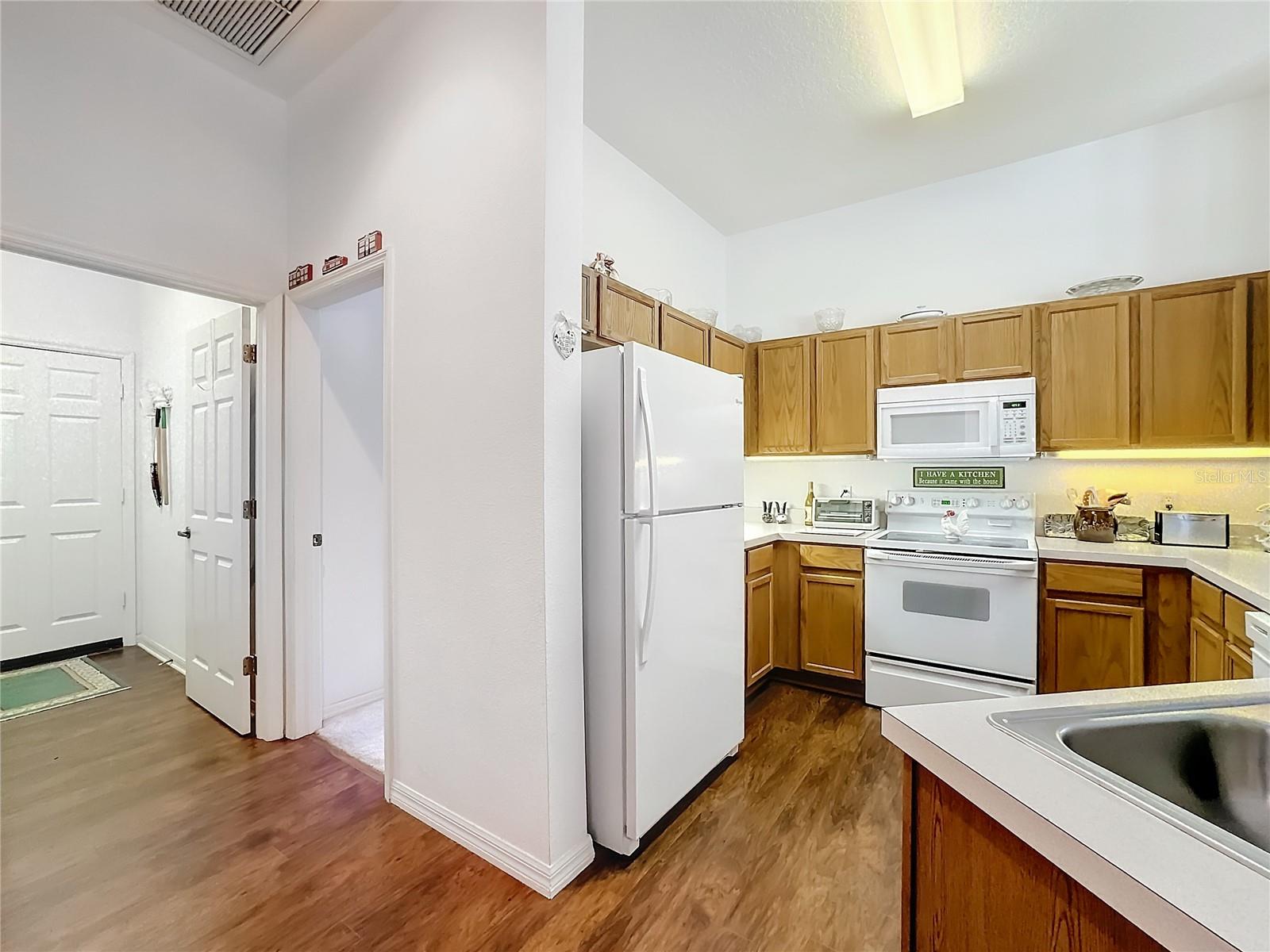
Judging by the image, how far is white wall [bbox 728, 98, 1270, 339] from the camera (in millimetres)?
2750

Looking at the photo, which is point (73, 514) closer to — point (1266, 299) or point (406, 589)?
point (406, 589)

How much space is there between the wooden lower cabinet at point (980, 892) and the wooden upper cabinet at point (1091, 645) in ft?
7.74

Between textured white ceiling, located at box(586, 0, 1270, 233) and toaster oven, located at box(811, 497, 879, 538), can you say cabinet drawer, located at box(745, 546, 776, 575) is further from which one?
textured white ceiling, located at box(586, 0, 1270, 233)

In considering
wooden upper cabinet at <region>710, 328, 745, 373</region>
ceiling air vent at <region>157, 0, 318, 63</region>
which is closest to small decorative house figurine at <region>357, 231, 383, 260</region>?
ceiling air vent at <region>157, 0, 318, 63</region>

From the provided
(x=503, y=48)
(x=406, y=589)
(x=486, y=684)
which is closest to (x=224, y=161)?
(x=503, y=48)

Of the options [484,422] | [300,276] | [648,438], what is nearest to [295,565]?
[300,276]

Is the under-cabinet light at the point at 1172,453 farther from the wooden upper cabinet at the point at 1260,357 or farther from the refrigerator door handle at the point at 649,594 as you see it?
the refrigerator door handle at the point at 649,594

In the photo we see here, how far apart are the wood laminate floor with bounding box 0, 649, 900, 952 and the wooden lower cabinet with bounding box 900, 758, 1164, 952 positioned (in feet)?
3.16

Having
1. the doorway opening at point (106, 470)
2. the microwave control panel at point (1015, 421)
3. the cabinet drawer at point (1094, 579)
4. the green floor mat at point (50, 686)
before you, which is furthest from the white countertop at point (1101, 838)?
the green floor mat at point (50, 686)

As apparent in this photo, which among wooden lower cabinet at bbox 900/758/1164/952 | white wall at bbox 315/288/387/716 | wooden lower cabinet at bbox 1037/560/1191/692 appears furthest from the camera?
white wall at bbox 315/288/387/716

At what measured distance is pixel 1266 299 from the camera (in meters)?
2.52

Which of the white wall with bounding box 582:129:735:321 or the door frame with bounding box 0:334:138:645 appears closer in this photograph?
the white wall with bounding box 582:129:735:321

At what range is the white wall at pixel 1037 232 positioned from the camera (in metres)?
2.75

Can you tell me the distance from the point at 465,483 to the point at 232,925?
1.42 m
